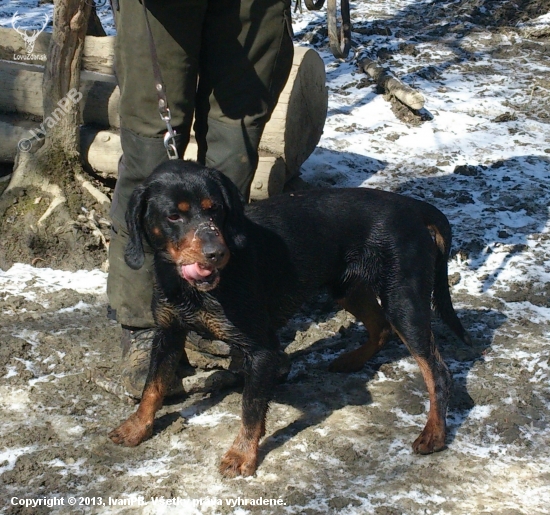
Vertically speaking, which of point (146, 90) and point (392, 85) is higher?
point (146, 90)

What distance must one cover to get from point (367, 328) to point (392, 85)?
4.38m

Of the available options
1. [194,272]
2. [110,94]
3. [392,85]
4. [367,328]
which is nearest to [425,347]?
[367,328]

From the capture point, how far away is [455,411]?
3756 mm

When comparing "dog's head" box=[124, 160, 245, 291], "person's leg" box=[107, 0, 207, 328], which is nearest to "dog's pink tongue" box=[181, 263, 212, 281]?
"dog's head" box=[124, 160, 245, 291]

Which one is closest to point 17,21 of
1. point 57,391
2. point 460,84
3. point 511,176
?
point 460,84

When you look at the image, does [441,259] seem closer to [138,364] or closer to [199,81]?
[199,81]

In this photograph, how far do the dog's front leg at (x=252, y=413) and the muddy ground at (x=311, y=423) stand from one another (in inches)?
2.8

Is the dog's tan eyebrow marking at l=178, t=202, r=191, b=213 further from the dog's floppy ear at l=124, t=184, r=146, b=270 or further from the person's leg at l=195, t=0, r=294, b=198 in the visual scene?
the person's leg at l=195, t=0, r=294, b=198

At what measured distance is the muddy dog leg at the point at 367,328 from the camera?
164 inches

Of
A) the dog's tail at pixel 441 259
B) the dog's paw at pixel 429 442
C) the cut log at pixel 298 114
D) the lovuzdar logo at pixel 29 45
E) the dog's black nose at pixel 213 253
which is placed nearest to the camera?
the dog's black nose at pixel 213 253

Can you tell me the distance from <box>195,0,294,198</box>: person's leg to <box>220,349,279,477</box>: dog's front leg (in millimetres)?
1086

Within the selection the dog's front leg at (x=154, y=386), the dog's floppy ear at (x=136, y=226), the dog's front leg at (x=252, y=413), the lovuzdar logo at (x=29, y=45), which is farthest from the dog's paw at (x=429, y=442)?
the lovuzdar logo at (x=29, y=45)

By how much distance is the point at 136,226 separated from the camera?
10.5 feet

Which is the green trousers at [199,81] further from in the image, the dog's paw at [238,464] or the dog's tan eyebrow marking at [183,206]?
the dog's paw at [238,464]
